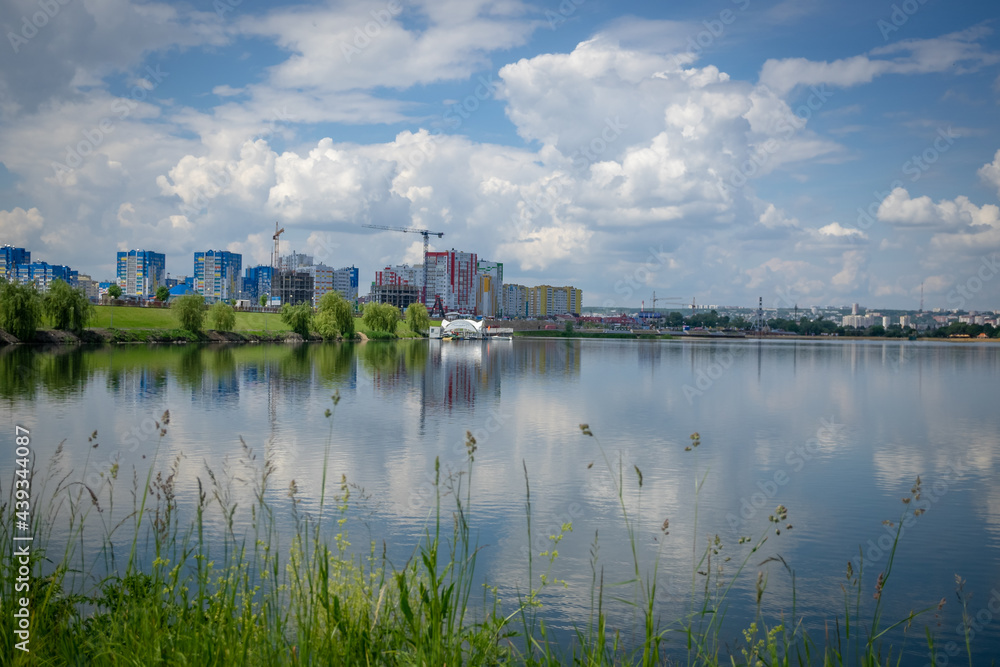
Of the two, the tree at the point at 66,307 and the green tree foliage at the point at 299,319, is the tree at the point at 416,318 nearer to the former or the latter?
the green tree foliage at the point at 299,319

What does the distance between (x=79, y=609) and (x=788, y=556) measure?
30.4 ft

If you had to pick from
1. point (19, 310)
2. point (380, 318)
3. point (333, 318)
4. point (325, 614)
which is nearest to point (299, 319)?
point (333, 318)

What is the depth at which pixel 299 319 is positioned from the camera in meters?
89.6

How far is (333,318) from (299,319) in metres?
4.37

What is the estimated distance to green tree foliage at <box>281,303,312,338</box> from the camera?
89.4 metres

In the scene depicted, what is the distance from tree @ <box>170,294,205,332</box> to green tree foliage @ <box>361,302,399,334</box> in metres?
29.8

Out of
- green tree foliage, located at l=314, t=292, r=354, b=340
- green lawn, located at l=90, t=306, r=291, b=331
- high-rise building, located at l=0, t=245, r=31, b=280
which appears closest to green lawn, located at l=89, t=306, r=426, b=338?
A: green lawn, located at l=90, t=306, r=291, b=331

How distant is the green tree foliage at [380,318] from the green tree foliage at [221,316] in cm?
2461

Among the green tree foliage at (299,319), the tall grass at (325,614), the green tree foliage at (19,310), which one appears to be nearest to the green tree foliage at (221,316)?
the green tree foliage at (299,319)

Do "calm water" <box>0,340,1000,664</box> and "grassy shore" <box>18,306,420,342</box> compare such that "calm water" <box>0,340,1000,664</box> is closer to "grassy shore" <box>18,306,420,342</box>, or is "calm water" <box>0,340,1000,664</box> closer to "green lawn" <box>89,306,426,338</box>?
"grassy shore" <box>18,306,420,342</box>

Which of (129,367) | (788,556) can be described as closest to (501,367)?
(129,367)

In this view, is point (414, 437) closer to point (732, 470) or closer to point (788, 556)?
point (732, 470)

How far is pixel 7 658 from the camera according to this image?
475 cm

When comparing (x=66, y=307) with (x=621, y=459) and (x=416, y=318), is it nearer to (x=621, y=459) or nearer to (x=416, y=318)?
(x=621, y=459)
